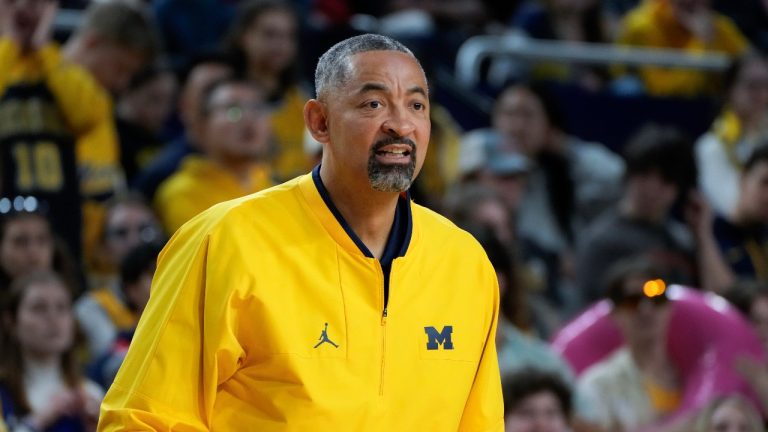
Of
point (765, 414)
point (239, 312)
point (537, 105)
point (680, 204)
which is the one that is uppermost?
point (239, 312)

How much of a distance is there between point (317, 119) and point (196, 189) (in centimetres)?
345

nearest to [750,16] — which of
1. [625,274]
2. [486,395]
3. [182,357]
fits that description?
[625,274]

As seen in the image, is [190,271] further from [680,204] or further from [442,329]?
[680,204]

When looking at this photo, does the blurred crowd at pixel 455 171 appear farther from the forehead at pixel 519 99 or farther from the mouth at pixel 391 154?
the mouth at pixel 391 154

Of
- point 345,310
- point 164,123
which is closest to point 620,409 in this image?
point 164,123

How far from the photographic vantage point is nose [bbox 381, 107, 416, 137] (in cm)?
280

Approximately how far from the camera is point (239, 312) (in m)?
2.77

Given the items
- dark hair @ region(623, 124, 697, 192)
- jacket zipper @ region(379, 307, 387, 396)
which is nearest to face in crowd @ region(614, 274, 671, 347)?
dark hair @ region(623, 124, 697, 192)

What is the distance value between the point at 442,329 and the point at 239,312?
1.40 feet

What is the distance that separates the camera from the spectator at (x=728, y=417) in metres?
5.50

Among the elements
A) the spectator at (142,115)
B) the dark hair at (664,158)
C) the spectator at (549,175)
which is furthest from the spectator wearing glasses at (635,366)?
the spectator at (142,115)

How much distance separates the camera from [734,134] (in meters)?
7.97

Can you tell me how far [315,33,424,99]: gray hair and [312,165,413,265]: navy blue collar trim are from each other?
20 cm

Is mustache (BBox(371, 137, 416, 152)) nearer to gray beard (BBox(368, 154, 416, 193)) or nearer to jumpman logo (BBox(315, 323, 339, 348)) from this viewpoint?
gray beard (BBox(368, 154, 416, 193))
